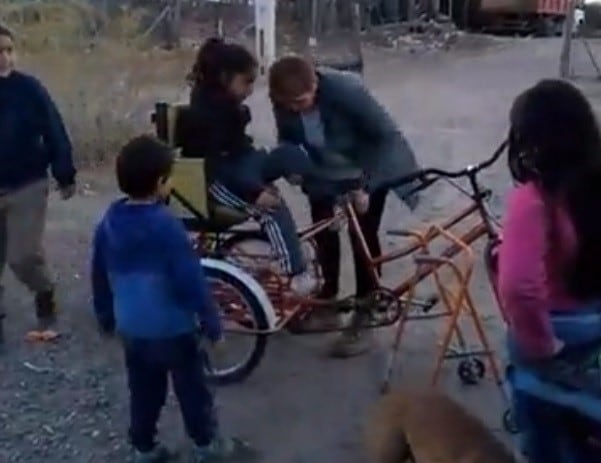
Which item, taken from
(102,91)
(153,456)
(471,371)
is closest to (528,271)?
(153,456)

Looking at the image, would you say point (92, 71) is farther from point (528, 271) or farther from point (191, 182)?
point (528, 271)

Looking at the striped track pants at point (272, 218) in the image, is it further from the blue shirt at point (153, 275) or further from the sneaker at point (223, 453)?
the blue shirt at point (153, 275)

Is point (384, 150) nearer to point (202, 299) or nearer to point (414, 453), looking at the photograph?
point (202, 299)

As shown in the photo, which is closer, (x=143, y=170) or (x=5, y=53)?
(x=143, y=170)

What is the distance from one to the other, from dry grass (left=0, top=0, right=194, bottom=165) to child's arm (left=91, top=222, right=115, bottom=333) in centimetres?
651

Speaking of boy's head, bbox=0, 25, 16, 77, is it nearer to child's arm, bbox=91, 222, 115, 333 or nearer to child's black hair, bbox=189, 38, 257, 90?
child's black hair, bbox=189, 38, 257, 90

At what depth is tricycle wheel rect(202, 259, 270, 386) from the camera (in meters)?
6.11

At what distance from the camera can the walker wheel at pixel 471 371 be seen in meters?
6.13

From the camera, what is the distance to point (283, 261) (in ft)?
20.7

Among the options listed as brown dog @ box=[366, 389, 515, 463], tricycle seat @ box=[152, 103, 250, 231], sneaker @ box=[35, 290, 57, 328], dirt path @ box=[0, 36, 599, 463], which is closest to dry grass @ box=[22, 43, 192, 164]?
dirt path @ box=[0, 36, 599, 463]

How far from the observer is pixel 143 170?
4895mm

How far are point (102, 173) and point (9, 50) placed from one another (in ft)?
15.6

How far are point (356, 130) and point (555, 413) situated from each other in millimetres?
3161

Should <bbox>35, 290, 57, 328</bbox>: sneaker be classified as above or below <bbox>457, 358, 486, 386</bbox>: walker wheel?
below
